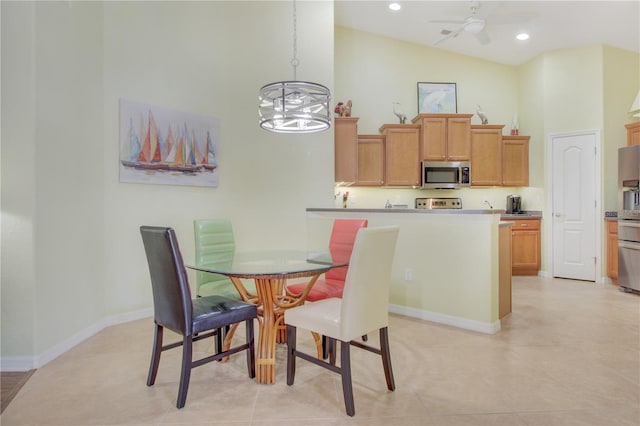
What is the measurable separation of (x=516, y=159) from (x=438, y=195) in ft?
4.39

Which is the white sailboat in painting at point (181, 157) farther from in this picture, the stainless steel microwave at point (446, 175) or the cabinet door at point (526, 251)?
the cabinet door at point (526, 251)

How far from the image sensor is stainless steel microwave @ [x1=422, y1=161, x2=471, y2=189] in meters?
5.89

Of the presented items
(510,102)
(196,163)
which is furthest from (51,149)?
(510,102)

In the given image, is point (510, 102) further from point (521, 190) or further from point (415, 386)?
point (415, 386)

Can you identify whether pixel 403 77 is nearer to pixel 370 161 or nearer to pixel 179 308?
pixel 370 161

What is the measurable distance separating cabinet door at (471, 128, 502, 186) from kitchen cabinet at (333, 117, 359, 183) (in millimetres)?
2029

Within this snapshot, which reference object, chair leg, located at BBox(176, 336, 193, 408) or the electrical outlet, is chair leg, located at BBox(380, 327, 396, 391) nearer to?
chair leg, located at BBox(176, 336, 193, 408)

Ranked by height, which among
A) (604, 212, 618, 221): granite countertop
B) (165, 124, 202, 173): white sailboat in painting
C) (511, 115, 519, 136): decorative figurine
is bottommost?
(604, 212, 618, 221): granite countertop

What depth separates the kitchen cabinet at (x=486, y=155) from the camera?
5984 mm

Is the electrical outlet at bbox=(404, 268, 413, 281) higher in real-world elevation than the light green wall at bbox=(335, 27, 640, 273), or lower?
lower

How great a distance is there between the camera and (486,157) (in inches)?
236

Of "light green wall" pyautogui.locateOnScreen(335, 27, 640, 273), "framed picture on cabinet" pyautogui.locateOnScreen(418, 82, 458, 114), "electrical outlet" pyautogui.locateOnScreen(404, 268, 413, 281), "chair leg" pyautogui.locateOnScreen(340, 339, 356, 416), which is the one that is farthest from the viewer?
"framed picture on cabinet" pyautogui.locateOnScreen(418, 82, 458, 114)

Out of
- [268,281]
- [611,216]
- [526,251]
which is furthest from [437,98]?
[268,281]

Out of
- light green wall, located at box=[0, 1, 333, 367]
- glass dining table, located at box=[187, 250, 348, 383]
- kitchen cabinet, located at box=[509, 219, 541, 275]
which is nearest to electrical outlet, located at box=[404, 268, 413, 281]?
glass dining table, located at box=[187, 250, 348, 383]
